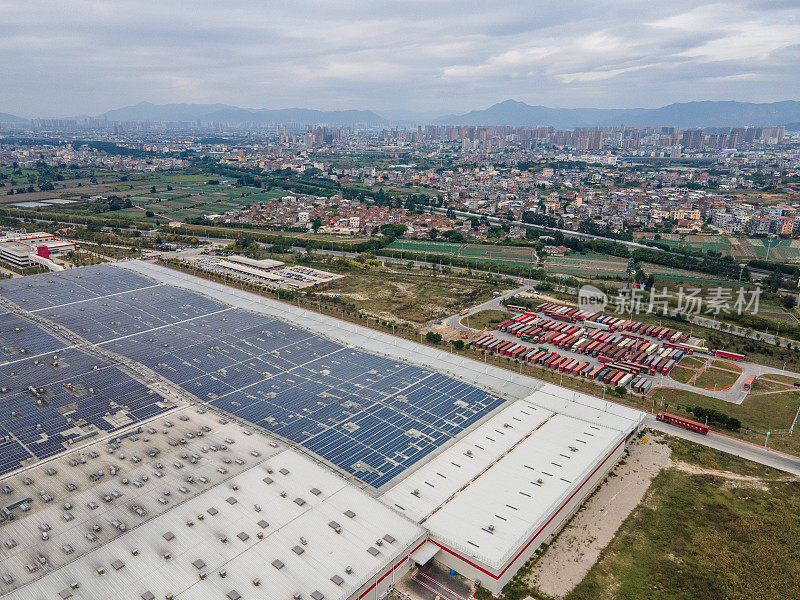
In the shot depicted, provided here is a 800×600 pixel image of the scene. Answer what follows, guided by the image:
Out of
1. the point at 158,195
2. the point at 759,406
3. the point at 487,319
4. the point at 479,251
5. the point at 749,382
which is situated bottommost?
the point at 759,406

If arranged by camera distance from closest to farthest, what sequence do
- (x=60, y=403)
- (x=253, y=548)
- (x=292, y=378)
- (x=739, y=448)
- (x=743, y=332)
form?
(x=253, y=548) → (x=60, y=403) → (x=739, y=448) → (x=292, y=378) → (x=743, y=332)

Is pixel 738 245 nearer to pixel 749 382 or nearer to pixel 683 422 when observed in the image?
pixel 749 382

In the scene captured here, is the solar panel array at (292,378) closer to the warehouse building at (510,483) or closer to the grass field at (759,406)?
the warehouse building at (510,483)

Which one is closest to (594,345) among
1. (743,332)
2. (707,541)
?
(743,332)

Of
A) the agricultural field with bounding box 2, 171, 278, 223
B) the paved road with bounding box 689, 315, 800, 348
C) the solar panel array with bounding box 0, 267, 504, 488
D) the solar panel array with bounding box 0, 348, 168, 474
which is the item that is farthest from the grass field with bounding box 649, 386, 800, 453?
the agricultural field with bounding box 2, 171, 278, 223

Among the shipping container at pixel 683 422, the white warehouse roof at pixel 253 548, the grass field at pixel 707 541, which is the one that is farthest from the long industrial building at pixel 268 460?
the shipping container at pixel 683 422

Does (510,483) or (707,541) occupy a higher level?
(510,483)

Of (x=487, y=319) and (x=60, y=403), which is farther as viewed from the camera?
(x=487, y=319)
